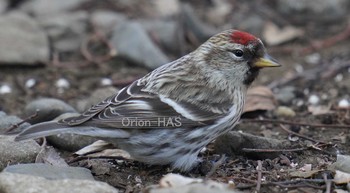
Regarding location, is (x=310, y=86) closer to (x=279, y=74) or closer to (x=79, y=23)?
(x=279, y=74)

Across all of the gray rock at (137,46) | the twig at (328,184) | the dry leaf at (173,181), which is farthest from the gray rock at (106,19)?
the dry leaf at (173,181)

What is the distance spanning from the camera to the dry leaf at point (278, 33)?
750cm

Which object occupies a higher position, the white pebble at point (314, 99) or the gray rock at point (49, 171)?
the white pebble at point (314, 99)

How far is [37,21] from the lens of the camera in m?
7.38

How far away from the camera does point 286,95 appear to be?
5934 mm

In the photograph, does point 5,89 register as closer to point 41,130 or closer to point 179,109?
point 41,130

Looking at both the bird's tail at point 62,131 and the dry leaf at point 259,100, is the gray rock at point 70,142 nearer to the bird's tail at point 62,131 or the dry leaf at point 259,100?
the bird's tail at point 62,131

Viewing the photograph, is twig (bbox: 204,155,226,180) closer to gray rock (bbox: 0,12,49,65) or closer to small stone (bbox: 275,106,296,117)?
small stone (bbox: 275,106,296,117)

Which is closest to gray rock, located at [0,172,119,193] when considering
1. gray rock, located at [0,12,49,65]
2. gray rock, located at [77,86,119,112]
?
gray rock, located at [77,86,119,112]

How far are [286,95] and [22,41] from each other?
243 centimetres

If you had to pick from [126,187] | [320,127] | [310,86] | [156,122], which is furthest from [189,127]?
[310,86]

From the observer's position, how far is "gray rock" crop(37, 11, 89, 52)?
720 cm

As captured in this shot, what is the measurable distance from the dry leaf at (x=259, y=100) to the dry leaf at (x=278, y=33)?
1982mm

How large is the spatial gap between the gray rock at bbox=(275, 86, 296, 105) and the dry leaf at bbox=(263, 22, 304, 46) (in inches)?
55.1
